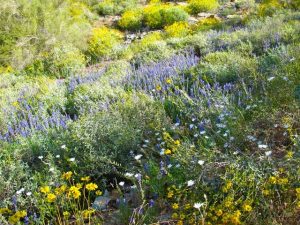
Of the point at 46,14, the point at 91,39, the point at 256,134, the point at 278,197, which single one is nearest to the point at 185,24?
the point at 91,39

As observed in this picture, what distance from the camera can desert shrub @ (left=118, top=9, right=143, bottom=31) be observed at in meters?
14.6

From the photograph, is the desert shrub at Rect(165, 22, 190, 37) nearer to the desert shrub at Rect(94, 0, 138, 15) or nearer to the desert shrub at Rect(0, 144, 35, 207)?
the desert shrub at Rect(94, 0, 138, 15)

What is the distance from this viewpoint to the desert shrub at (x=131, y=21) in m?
14.6

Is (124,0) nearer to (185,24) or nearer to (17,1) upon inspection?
(185,24)

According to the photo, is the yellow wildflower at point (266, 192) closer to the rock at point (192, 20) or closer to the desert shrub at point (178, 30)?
the desert shrub at point (178, 30)

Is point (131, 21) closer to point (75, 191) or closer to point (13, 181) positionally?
point (13, 181)

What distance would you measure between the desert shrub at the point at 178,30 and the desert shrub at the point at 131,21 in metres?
1.76

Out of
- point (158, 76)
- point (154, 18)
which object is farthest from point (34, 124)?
point (154, 18)

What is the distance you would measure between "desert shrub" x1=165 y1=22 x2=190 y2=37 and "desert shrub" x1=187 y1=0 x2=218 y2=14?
5.94ft

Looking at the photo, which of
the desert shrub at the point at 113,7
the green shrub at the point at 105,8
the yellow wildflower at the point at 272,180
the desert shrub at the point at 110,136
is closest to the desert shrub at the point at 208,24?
→ the desert shrub at the point at 113,7

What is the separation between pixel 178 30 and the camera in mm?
12320

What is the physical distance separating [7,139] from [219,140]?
8.73ft

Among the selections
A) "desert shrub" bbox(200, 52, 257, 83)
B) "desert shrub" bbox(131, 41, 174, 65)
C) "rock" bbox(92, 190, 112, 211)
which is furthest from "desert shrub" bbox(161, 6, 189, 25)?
"rock" bbox(92, 190, 112, 211)

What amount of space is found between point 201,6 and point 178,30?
9.71ft
